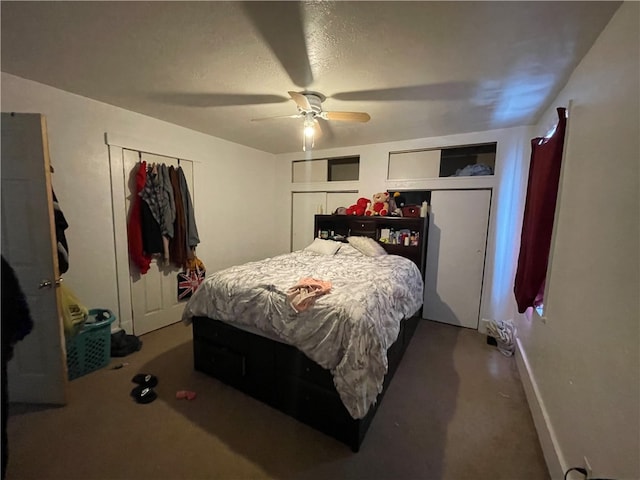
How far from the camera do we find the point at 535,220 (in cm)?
196

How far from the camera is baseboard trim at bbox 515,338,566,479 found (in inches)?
55.7

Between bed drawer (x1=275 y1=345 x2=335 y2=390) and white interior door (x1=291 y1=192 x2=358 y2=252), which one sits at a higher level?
white interior door (x1=291 y1=192 x2=358 y2=252)

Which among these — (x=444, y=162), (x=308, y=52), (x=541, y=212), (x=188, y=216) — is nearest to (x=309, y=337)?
(x=308, y=52)

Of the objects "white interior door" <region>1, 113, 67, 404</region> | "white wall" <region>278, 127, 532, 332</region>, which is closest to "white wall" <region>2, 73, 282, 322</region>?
"white interior door" <region>1, 113, 67, 404</region>

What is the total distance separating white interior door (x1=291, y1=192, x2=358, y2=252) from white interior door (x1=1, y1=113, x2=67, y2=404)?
298cm

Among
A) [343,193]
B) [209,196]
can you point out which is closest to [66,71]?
[209,196]

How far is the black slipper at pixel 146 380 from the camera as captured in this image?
209 cm

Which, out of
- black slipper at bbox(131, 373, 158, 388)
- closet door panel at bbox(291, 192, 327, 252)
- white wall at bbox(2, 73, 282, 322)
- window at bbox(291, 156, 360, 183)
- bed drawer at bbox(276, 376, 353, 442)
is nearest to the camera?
bed drawer at bbox(276, 376, 353, 442)

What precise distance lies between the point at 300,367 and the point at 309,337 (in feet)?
0.89

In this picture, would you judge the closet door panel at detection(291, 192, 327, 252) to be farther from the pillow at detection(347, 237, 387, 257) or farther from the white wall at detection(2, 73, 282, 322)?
the white wall at detection(2, 73, 282, 322)

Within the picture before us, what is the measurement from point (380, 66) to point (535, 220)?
1571 mm

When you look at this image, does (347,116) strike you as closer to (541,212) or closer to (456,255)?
(541,212)

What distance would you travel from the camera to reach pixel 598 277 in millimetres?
1209

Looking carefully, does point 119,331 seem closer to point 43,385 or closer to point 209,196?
point 43,385
